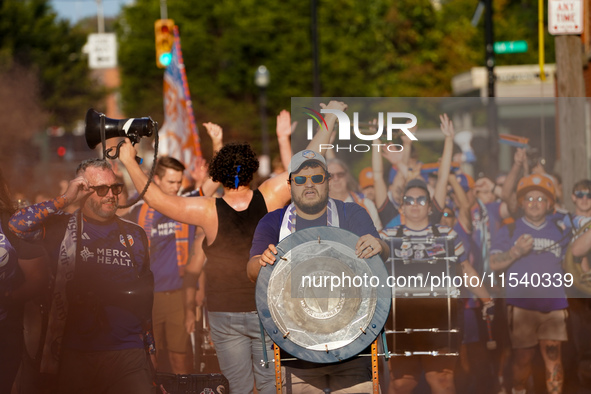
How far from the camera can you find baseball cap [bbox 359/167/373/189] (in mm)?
5438

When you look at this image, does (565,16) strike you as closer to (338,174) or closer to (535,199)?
(535,199)

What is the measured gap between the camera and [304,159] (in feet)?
15.3

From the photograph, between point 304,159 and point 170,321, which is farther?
point 170,321

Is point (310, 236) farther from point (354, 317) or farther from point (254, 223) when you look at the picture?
point (254, 223)

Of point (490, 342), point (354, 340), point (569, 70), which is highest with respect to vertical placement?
point (569, 70)

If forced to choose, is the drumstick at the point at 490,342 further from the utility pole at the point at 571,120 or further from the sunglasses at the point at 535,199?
the utility pole at the point at 571,120

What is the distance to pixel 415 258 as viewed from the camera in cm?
518

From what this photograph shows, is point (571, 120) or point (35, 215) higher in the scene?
point (571, 120)

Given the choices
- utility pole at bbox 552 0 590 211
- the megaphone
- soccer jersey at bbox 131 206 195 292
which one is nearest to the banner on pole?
soccer jersey at bbox 131 206 195 292

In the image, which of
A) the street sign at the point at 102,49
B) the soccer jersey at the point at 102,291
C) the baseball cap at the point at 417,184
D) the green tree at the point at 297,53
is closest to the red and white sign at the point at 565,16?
the baseball cap at the point at 417,184

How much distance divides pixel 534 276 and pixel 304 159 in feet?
5.51

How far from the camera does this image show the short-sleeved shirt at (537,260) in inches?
208

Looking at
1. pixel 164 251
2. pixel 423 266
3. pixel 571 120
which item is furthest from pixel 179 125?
pixel 423 266

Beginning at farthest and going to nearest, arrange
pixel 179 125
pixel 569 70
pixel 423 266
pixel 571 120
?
pixel 179 125
pixel 569 70
pixel 571 120
pixel 423 266
